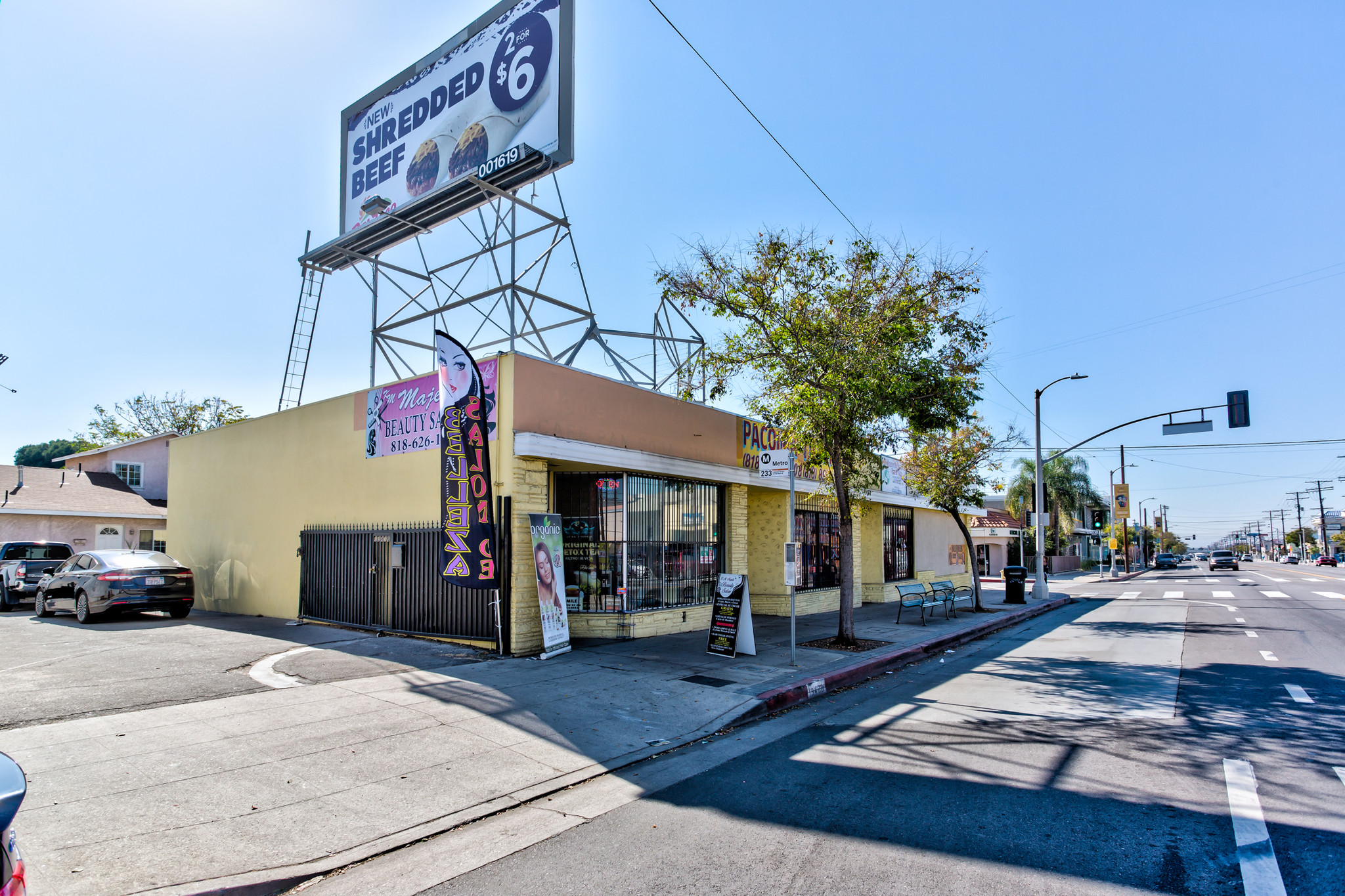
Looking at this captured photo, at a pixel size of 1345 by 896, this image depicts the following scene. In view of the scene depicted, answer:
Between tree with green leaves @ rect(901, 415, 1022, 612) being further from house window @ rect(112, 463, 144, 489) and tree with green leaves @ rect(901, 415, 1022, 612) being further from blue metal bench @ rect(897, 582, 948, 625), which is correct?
house window @ rect(112, 463, 144, 489)

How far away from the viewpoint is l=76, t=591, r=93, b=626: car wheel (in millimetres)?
14141

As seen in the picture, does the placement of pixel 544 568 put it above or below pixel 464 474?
below

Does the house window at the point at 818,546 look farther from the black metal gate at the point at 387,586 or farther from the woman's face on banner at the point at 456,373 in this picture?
the woman's face on banner at the point at 456,373

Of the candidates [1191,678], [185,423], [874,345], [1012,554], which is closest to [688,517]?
[874,345]

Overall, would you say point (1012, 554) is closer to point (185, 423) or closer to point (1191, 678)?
point (1191, 678)

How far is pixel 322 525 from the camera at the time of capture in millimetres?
14789

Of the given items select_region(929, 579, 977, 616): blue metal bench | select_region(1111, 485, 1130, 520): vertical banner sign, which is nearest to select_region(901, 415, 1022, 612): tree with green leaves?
select_region(929, 579, 977, 616): blue metal bench

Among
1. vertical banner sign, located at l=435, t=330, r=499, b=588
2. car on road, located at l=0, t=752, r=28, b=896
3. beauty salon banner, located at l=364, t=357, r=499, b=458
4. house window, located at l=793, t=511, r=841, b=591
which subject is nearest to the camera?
car on road, located at l=0, t=752, r=28, b=896

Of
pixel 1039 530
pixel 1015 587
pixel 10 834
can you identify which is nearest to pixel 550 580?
pixel 10 834

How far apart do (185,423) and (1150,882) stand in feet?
168

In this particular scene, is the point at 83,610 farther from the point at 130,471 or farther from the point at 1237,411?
the point at 1237,411

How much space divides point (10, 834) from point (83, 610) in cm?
1521

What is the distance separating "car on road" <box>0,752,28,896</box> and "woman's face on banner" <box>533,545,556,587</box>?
8778 mm

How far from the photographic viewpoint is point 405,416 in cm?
1321
